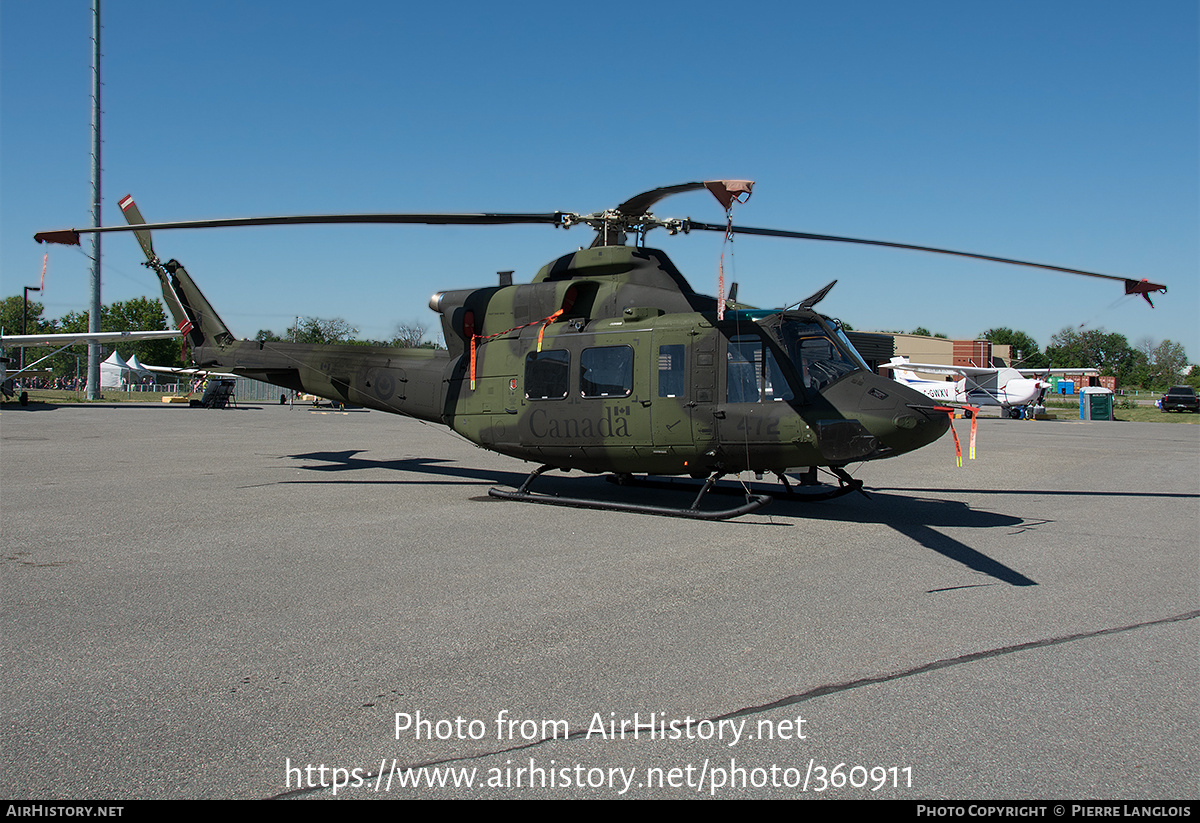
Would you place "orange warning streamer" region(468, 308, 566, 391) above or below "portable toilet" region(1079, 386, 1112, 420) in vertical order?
above

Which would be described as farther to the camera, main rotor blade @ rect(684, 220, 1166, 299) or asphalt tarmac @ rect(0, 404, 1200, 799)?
main rotor blade @ rect(684, 220, 1166, 299)

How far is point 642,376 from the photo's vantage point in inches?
358

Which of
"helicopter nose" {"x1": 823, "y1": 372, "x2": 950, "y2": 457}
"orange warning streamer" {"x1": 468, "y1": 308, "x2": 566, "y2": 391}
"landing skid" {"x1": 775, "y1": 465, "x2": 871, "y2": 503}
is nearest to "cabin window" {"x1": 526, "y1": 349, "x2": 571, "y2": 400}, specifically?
"orange warning streamer" {"x1": 468, "y1": 308, "x2": 566, "y2": 391}

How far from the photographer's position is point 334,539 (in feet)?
24.1

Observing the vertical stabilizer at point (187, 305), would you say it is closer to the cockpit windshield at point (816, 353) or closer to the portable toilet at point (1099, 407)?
the cockpit windshield at point (816, 353)

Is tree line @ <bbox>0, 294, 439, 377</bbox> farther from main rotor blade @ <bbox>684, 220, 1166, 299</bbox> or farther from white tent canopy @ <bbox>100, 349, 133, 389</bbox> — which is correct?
main rotor blade @ <bbox>684, 220, 1166, 299</bbox>

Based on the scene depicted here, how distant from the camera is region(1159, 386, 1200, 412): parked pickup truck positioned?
49750 mm

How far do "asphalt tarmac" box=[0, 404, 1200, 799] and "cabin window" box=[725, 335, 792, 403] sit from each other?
4.99 ft

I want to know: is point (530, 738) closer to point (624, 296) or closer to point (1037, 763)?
point (1037, 763)

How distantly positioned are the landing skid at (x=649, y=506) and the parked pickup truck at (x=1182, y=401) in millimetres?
54899

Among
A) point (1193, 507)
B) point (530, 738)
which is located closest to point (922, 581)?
point (530, 738)

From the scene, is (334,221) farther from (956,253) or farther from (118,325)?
(118,325)

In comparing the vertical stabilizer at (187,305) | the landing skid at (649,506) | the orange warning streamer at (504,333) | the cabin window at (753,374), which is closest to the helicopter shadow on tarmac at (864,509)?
the landing skid at (649,506)

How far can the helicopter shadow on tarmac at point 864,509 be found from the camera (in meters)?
7.05
